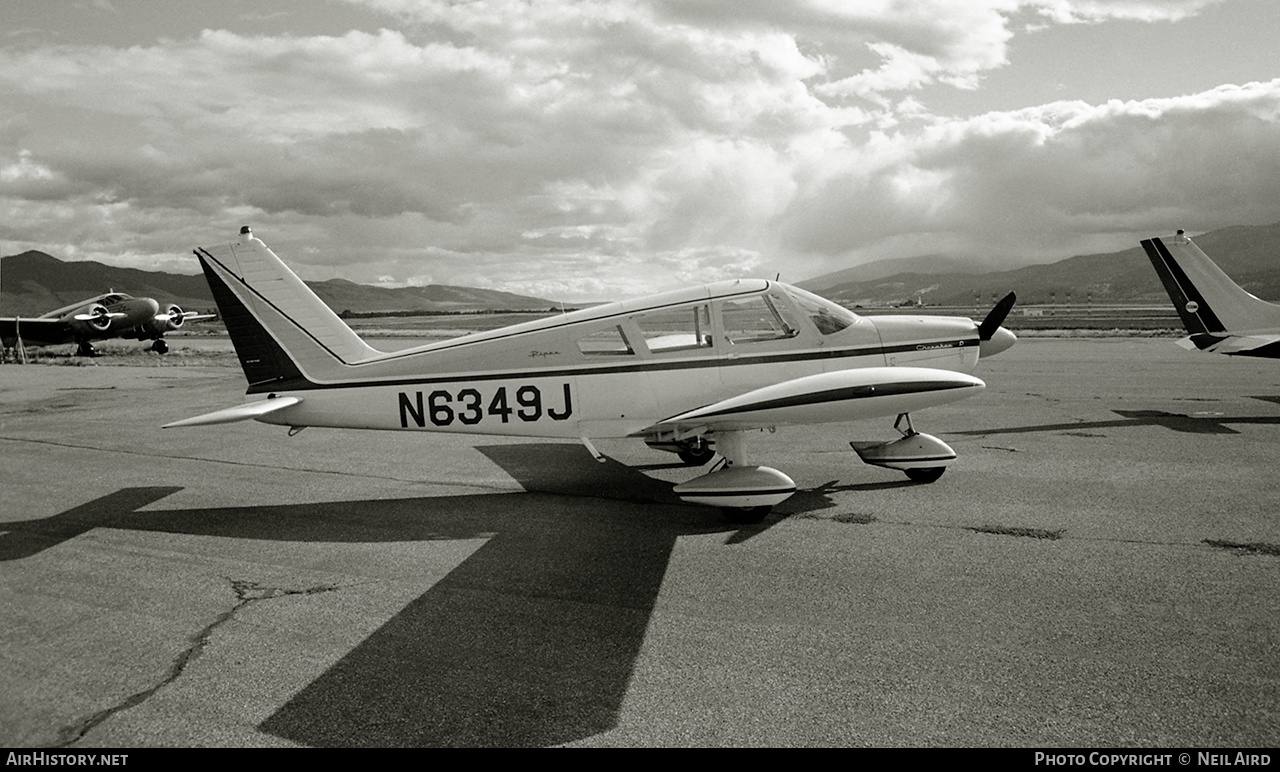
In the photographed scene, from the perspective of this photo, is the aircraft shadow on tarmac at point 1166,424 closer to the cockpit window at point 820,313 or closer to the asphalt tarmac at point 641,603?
the asphalt tarmac at point 641,603

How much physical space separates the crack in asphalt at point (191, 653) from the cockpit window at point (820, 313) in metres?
5.56

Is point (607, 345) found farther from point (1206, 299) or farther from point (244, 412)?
point (1206, 299)

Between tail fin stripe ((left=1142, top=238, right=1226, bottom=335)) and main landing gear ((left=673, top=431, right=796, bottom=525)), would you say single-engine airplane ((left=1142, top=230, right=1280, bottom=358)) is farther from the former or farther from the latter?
main landing gear ((left=673, top=431, right=796, bottom=525))

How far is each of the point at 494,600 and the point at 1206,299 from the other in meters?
15.5

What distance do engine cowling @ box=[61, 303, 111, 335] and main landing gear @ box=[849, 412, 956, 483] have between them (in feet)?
131

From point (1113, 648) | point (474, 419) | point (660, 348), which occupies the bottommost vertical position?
point (1113, 648)

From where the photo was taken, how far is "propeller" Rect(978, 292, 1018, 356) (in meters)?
8.62

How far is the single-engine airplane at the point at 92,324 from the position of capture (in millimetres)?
35906

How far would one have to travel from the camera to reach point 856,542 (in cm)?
669

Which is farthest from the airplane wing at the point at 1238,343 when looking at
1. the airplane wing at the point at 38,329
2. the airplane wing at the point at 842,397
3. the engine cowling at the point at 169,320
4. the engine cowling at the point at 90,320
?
the airplane wing at the point at 38,329

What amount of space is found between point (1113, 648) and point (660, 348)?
507cm
